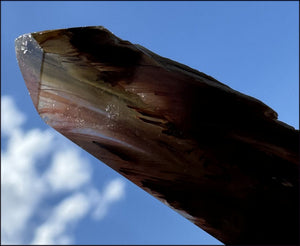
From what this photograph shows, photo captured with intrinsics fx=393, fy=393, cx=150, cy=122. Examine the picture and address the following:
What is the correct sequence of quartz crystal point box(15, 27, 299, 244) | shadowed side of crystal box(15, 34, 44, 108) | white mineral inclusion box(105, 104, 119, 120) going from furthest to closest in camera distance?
1. shadowed side of crystal box(15, 34, 44, 108)
2. white mineral inclusion box(105, 104, 119, 120)
3. quartz crystal point box(15, 27, 299, 244)

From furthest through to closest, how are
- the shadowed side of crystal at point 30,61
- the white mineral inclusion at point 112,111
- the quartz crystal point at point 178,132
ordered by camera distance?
the shadowed side of crystal at point 30,61 < the white mineral inclusion at point 112,111 < the quartz crystal point at point 178,132

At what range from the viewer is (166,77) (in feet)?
9.52

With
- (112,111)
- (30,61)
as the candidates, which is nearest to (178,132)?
(112,111)

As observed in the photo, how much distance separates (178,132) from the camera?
281 centimetres

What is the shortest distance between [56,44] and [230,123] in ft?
4.72

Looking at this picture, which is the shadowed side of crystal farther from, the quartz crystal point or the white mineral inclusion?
the white mineral inclusion

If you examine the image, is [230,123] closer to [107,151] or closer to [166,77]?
[166,77]

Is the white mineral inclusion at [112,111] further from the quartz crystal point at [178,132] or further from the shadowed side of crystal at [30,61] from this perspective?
the shadowed side of crystal at [30,61]

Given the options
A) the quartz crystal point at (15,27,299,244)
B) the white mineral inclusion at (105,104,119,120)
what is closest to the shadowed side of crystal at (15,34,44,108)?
the quartz crystal point at (15,27,299,244)

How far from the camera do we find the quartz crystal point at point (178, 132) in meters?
2.76

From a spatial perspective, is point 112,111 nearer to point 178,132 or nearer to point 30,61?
point 178,132

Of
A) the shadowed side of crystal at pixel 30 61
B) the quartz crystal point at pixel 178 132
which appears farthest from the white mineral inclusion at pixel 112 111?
the shadowed side of crystal at pixel 30 61

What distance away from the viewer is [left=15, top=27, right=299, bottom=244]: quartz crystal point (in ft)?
9.05

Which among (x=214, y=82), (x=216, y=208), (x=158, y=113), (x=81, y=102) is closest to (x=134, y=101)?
(x=158, y=113)
